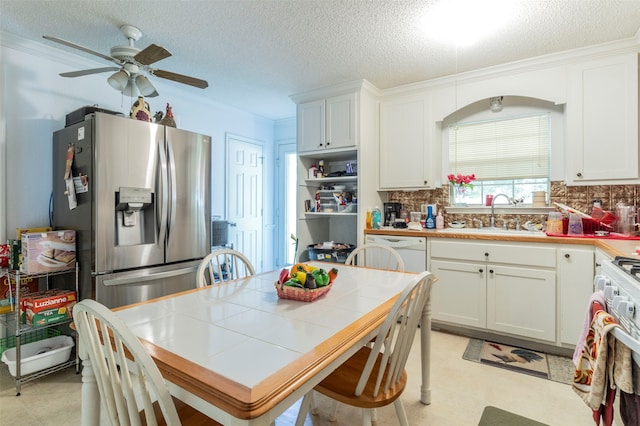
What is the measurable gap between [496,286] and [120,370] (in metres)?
2.71

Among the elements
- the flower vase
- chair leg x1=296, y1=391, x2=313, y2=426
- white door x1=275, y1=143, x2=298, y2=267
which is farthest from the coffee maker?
chair leg x1=296, y1=391, x2=313, y2=426

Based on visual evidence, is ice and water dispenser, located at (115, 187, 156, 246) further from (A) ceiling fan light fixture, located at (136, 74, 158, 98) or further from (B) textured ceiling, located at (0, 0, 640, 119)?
(B) textured ceiling, located at (0, 0, 640, 119)

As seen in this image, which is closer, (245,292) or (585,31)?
(245,292)

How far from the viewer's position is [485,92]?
305cm

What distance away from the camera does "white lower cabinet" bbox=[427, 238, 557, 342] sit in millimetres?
2510

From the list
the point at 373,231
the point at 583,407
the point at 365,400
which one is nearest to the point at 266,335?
the point at 365,400

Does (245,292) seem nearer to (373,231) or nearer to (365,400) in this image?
(365,400)

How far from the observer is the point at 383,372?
1228 millimetres

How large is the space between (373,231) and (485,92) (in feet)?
5.50

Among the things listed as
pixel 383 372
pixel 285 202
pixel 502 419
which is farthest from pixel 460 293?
pixel 285 202

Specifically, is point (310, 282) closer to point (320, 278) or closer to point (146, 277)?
point (320, 278)

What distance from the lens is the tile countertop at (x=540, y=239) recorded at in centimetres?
191

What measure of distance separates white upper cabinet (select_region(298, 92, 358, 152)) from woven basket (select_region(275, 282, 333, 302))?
2182mm

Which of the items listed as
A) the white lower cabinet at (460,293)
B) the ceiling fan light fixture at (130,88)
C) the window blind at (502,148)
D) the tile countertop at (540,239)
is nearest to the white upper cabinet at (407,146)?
the window blind at (502,148)
